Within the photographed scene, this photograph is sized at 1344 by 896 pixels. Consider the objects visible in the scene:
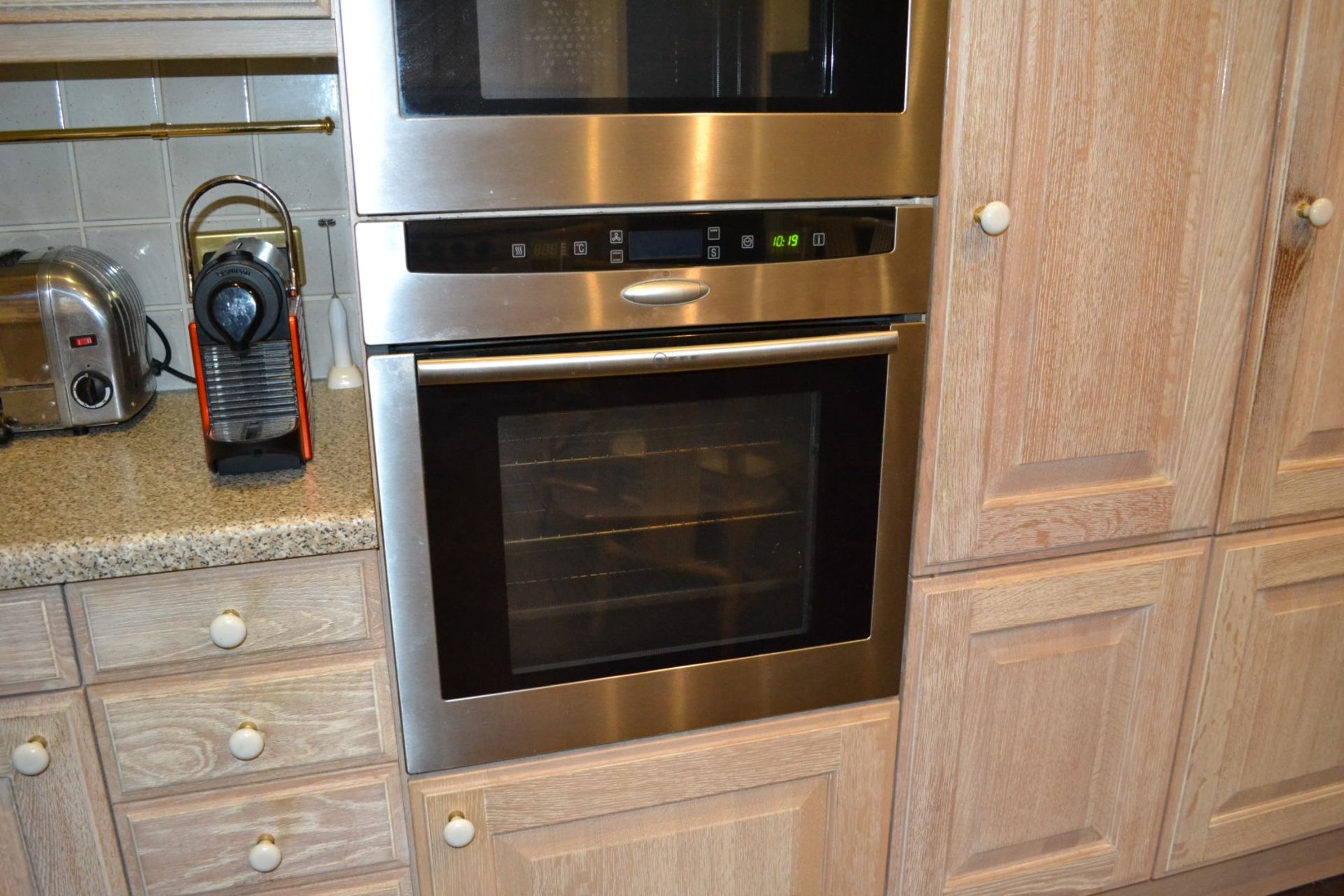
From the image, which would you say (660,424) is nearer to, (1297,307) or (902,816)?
(902,816)

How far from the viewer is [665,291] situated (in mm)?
1016

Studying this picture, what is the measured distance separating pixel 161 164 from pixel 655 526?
90cm

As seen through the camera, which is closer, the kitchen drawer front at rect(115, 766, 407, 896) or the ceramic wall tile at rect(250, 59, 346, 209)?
the kitchen drawer front at rect(115, 766, 407, 896)

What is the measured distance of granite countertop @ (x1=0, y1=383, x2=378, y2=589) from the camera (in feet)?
3.17

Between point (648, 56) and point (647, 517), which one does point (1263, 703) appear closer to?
point (647, 517)

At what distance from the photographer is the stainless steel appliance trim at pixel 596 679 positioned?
101 cm

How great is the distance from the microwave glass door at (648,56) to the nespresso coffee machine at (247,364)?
0.97 feet

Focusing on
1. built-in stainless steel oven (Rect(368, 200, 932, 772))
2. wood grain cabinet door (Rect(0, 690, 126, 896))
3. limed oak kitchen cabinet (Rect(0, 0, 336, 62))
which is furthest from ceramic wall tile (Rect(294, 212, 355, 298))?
wood grain cabinet door (Rect(0, 690, 126, 896))

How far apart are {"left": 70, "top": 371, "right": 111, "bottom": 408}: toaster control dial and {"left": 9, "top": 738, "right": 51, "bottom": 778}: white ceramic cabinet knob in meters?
0.44

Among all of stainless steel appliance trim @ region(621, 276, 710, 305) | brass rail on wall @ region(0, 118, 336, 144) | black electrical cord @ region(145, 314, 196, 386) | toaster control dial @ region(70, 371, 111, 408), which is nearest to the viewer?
stainless steel appliance trim @ region(621, 276, 710, 305)

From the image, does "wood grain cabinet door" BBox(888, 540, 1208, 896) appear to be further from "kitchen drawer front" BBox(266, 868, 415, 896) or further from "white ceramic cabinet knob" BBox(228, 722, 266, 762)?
"white ceramic cabinet knob" BBox(228, 722, 266, 762)

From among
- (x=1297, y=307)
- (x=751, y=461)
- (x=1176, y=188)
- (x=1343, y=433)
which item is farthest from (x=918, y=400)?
(x=1343, y=433)

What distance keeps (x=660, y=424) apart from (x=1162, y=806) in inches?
38.3

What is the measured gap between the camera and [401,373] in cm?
98
